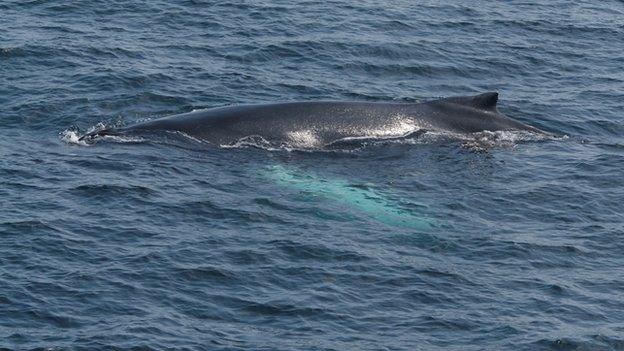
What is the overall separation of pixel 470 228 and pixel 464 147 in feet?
19.3

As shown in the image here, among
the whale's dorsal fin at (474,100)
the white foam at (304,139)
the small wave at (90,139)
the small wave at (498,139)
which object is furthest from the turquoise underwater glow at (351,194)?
the whale's dorsal fin at (474,100)

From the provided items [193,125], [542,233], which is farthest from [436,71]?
[542,233]

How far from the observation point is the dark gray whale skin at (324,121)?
35969mm

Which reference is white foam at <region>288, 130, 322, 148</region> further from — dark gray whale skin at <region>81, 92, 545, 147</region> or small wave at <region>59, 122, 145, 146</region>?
small wave at <region>59, 122, 145, 146</region>

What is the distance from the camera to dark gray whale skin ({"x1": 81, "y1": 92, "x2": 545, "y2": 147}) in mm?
35969

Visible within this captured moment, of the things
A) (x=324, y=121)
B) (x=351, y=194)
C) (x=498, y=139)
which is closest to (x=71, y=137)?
(x=324, y=121)

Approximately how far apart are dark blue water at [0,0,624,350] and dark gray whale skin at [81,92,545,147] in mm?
676

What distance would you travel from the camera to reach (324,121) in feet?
120

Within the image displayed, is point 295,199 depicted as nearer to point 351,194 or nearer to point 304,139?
point 351,194

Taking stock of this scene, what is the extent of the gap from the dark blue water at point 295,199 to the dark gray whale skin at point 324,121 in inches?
26.6

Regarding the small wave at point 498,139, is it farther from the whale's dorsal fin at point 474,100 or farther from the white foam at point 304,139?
the white foam at point 304,139

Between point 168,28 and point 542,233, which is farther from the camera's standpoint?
point 168,28

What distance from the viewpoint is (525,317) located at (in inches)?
1046

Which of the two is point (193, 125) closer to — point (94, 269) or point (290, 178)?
point (290, 178)
